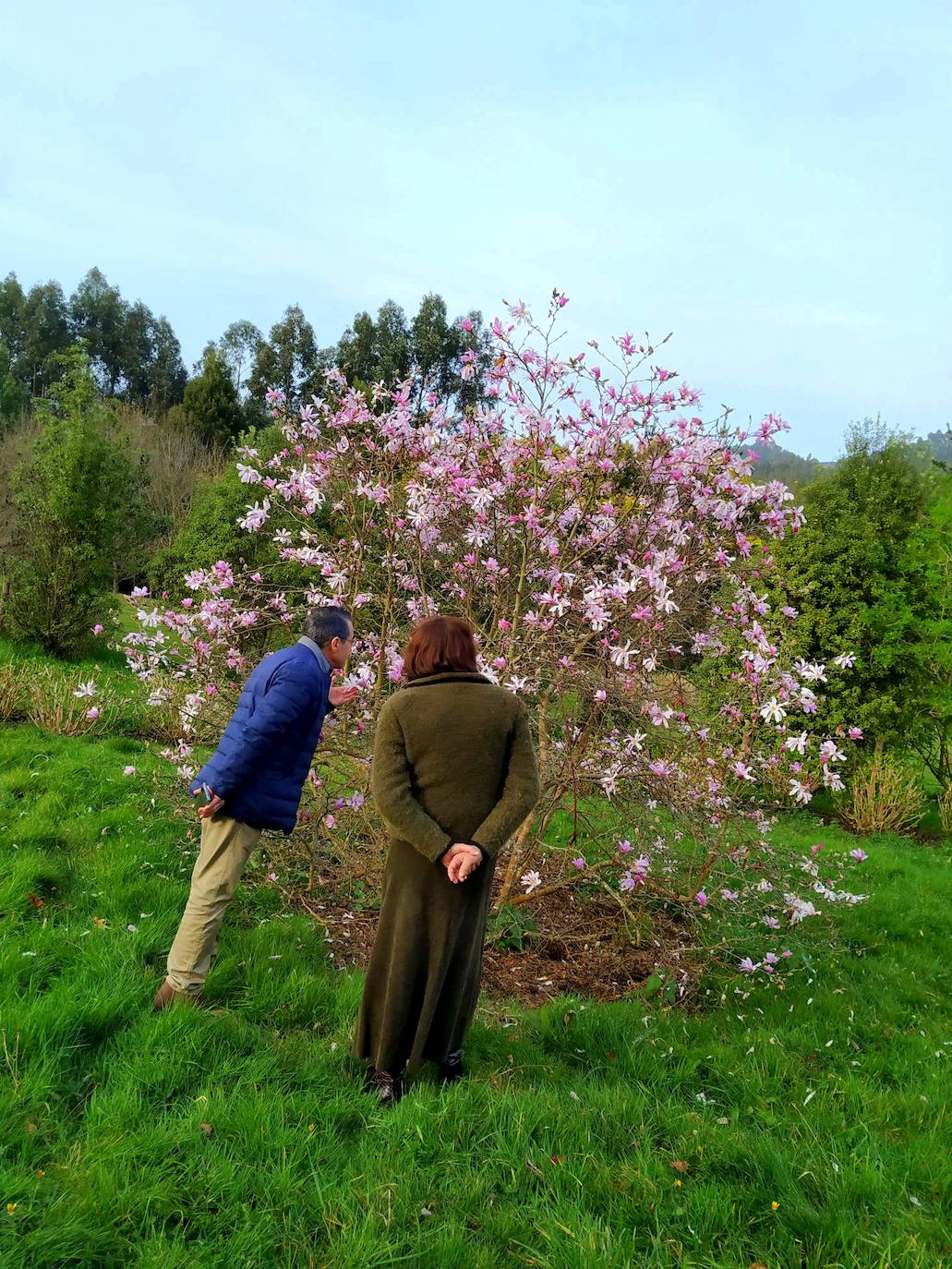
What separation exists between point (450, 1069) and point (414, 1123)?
0.40 meters

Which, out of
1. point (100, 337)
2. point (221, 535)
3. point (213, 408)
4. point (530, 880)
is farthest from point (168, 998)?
point (100, 337)

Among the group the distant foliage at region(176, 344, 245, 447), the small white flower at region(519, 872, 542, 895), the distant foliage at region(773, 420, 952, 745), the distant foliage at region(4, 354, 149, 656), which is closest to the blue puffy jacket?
the small white flower at region(519, 872, 542, 895)

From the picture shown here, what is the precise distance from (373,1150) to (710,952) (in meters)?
2.65

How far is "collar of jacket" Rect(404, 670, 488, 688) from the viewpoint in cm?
255

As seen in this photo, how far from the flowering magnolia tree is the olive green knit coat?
1285 millimetres

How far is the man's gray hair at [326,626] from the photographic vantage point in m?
3.02

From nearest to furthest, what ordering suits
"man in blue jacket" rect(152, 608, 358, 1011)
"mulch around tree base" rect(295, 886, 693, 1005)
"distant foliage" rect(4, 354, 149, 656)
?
"man in blue jacket" rect(152, 608, 358, 1011), "mulch around tree base" rect(295, 886, 693, 1005), "distant foliage" rect(4, 354, 149, 656)

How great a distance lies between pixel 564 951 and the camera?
14.0 ft

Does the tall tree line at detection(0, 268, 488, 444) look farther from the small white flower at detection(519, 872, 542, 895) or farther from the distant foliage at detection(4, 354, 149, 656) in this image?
the small white flower at detection(519, 872, 542, 895)

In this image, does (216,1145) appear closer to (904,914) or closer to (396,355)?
(904,914)

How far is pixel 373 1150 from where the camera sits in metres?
2.13

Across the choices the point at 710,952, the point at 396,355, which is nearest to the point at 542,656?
the point at 710,952

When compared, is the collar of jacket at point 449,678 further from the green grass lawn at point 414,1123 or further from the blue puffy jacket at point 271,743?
the green grass lawn at point 414,1123

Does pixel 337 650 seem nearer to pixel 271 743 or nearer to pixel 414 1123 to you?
pixel 271 743
